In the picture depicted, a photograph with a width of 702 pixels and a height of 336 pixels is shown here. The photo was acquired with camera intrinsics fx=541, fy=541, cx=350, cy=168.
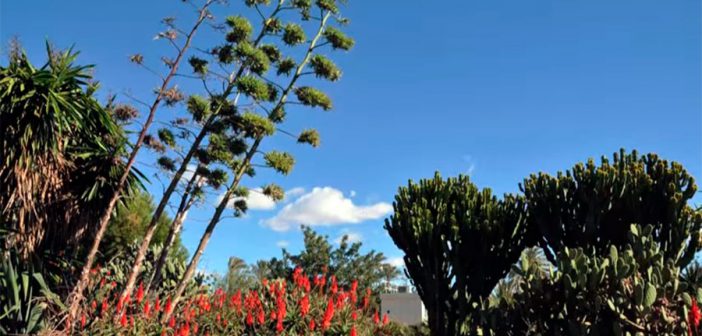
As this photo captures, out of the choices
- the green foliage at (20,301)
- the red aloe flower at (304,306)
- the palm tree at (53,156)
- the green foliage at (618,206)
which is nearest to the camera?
the green foliage at (618,206)

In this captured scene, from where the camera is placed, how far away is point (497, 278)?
291 inches

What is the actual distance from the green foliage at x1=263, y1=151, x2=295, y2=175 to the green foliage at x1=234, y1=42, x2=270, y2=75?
62.0 inches

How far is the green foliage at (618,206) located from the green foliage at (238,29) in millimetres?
5843

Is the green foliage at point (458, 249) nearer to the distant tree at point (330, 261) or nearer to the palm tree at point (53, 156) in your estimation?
the palm tree at point (53, 156)

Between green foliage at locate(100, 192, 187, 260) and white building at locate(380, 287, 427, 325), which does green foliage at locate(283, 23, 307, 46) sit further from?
white building at locate(380, 287, 427, 325)

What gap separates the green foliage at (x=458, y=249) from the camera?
23.6 ft

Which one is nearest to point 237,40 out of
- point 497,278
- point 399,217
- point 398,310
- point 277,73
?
point 277,73

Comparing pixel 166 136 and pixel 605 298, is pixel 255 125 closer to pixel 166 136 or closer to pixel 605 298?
pixel 166 136

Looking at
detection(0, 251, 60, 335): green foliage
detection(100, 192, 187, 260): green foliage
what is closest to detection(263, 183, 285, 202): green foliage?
detection(0, 251, 60, 335): green foliage

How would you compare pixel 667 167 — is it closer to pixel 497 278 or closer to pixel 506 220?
pixel 506 220

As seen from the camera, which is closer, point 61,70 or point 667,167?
point 667,167

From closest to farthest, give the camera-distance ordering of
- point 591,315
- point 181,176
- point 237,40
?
1. point 591,315
2. point 181,176
3. point 237,40

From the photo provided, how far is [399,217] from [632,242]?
2959 millimetres

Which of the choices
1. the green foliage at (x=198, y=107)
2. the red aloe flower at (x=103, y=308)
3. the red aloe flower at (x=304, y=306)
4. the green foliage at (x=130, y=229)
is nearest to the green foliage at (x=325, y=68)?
the green foliage at (x=198, y=107)
